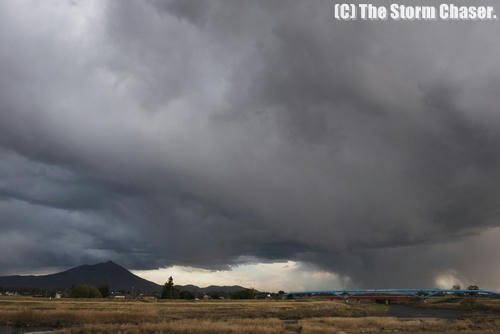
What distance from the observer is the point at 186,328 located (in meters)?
56.4

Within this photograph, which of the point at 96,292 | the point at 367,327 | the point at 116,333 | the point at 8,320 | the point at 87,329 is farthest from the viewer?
the point at 96,292

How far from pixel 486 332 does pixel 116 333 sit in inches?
1952

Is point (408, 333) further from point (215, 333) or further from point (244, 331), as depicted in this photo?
point (215, 333)

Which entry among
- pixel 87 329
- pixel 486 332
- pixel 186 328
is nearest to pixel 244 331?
pixel 186 328

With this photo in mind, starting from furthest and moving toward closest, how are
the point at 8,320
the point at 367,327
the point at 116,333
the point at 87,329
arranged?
1. the point at 8,320
2. the point at 367,327
3. the point at 87,329
4. the point at 116,333

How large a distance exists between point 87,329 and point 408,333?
141 ft

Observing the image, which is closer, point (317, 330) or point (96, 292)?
point (317, 330)

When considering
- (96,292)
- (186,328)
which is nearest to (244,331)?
(186,328)

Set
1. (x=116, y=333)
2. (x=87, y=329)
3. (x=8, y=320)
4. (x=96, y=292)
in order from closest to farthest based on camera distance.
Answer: (x=116, y=333) → (x=87, y=329) → (x=8, y=320) → (x=96, y=292)

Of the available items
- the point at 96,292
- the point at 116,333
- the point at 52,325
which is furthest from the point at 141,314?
the point at 96,292

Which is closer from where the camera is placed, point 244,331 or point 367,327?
point 244,331

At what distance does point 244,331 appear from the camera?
54.3 meters

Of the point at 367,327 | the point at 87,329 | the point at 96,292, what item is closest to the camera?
the point at 87,329

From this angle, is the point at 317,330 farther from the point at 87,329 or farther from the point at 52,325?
the point at 52,325
